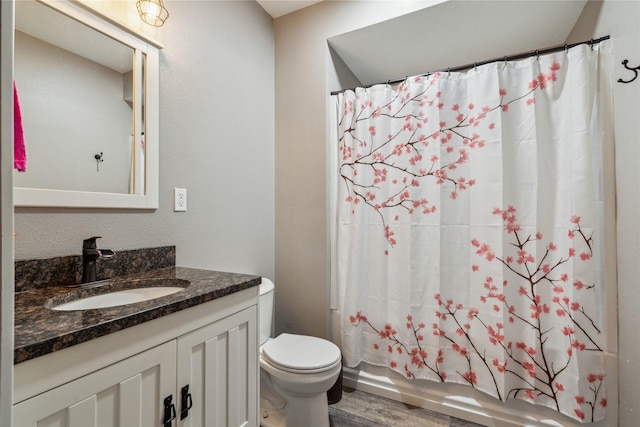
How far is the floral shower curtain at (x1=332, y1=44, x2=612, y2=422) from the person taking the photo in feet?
4.43

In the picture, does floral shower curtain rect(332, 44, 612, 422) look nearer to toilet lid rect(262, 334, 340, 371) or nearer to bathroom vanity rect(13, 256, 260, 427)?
toilet lid rect(262, 334, 340, 371)

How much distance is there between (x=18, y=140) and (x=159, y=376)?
30.7 inches

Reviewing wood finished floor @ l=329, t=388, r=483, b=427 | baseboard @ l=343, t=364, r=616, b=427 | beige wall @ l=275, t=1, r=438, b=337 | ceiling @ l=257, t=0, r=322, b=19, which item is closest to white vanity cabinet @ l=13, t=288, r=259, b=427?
wood finished floor @ l=329, t=388, r=483, b=427

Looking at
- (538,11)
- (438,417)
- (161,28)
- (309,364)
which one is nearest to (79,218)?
(161,28)

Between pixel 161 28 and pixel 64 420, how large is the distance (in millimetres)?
1529

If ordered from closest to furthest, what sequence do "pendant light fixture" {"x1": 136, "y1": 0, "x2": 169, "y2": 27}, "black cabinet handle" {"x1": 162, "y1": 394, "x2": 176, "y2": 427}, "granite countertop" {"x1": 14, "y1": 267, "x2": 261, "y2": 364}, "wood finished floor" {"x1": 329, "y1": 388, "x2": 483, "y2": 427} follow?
"granite countertop" {"x1": 14, "y1": 267, "x2": 261, "y2": 364} → "black cabinet handle" {"x1": 162, "y1": 394, "x2": 176, "y2": 427} → "pendant light fixture" {"x1": 136, "y1": 0, "x2": 169, "y2": 27} → "wood finished floor" {"x1": 329, "y1": 388, "x2": 483, "y2": 427}

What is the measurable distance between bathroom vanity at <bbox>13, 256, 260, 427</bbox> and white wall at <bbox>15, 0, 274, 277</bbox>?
0.23 metres

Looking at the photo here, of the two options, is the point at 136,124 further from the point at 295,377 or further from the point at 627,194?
the point at 627,194

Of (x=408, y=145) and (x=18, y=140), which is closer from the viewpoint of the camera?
(x=18, y=140)

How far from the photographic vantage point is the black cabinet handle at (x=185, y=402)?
83 centimetres

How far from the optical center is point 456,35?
1.86m

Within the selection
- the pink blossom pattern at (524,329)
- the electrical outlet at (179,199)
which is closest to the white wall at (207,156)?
the electrical outlet at (179,199)

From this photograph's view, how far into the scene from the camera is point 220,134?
Result: 1653mm

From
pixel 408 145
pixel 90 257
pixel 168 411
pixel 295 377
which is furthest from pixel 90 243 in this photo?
pixel 408 145
